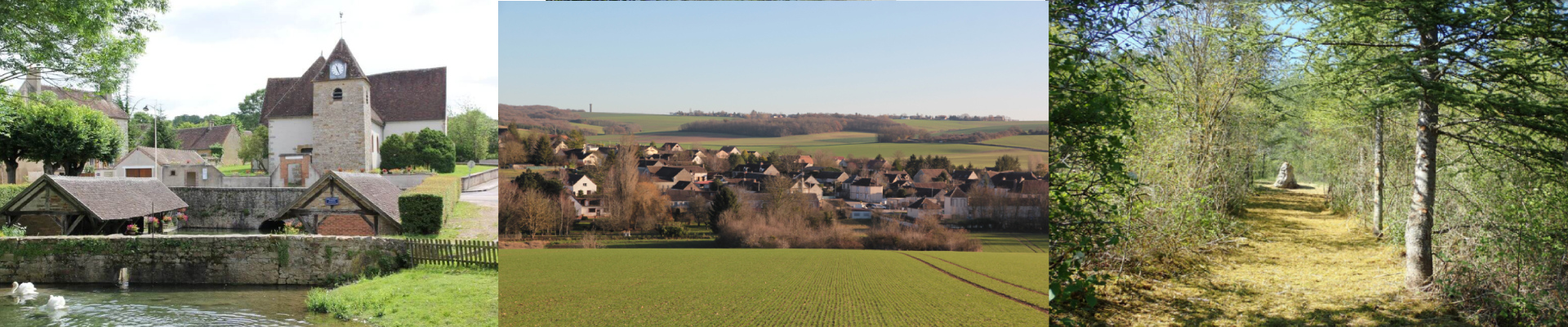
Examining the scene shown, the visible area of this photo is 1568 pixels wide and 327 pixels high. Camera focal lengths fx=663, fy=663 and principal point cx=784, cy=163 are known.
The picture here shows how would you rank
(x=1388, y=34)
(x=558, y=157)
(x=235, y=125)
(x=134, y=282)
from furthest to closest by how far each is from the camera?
(x=235, y=125), (x=134, y=282), (x=1388, y=34), (x=558, y=157)

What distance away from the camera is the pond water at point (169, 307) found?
9.95 meters

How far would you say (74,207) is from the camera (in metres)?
14.9

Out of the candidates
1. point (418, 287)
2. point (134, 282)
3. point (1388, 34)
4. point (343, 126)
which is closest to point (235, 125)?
point (343, 126)

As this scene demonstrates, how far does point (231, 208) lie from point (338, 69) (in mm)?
7614

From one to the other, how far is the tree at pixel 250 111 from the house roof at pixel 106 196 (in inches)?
849

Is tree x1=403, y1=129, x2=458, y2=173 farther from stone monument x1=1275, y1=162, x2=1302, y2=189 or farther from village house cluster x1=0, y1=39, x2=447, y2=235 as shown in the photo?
stone monument x1=1275, y1=162, x2=1302, y2=189

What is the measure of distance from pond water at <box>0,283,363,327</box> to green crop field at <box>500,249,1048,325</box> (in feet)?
26.7

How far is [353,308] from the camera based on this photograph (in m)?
9.78

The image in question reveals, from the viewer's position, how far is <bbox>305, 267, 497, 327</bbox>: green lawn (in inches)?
344

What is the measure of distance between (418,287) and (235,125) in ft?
105

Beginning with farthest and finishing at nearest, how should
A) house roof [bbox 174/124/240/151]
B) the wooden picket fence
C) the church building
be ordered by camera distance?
house roof [bbox 174/124/240/151] < the church building < the wooden picket fence

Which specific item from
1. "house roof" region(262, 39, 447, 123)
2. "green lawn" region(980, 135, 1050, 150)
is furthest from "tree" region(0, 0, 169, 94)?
"green lawn" region(980, 135, 1050, 150)

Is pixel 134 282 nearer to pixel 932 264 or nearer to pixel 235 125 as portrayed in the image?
pixel 932 264

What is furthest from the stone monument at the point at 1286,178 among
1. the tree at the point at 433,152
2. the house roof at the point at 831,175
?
the tree at the point at 433,152
